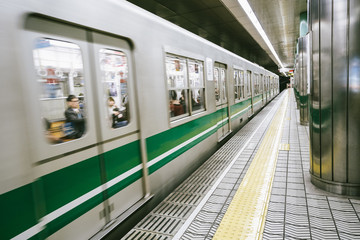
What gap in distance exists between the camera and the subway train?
168cm

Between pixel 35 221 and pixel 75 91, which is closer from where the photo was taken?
pixel 35 221

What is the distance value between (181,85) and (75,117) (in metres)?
2.36

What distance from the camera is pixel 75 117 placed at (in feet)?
7.29

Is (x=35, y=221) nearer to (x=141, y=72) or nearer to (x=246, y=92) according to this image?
(x=141, y=72)

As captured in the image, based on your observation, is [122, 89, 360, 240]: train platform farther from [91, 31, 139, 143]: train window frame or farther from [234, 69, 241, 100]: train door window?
[234, 69, 241, 100]: train door window

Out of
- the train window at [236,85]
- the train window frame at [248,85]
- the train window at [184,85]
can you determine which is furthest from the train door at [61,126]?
the train window frame at [248,85]

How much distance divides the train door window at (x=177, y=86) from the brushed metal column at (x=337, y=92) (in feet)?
6.79

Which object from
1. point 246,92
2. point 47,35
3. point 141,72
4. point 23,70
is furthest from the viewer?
point 246,92

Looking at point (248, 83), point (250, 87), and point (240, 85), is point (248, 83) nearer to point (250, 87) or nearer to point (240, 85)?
point (250, 87)

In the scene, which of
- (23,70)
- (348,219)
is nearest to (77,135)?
(23,70)

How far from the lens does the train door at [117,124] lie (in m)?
2.48

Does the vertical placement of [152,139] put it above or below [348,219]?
above

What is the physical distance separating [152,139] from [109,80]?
108cm

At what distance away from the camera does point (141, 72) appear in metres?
3.09
